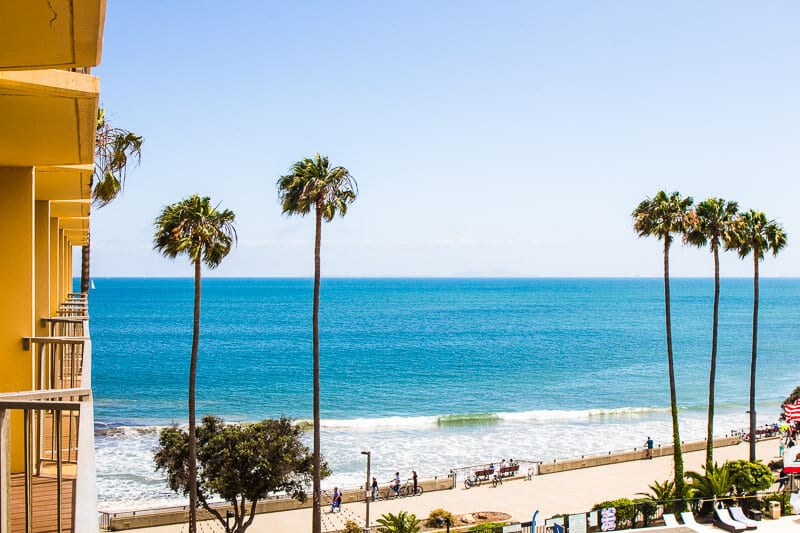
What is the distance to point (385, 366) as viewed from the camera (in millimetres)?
97812

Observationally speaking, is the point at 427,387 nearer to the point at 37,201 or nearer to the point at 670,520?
the point at 670,520

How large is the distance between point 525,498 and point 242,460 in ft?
51.2

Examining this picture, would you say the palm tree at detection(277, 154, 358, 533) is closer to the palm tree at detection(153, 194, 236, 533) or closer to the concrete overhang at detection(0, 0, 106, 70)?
the palm tree at detection(153, 194, 236, 533)

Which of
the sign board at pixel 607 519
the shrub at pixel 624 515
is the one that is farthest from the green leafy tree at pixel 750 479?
the sign board at pixel 607 519

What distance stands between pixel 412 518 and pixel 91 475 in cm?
2294

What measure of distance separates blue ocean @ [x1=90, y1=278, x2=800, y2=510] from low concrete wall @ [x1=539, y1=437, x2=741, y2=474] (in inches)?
196

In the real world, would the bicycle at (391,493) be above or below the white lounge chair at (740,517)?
below

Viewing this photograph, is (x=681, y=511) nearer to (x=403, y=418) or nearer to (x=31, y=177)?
(x=31, y=177)

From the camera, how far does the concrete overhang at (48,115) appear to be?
489 cm

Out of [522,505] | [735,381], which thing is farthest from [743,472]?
[735,381]

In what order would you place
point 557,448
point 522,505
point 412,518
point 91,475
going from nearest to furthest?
point 91,475 → point 412,518 → point 522,505 → point 557,448

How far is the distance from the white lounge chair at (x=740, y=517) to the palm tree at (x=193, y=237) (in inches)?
711

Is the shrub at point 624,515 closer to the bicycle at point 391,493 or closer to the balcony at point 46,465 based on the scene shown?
the bicycle at point 391,493

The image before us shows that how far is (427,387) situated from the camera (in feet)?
268
